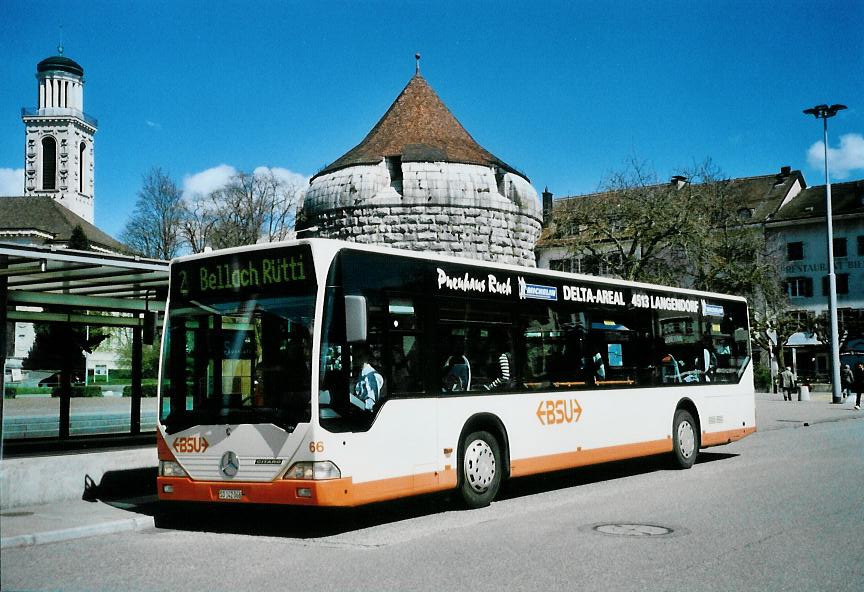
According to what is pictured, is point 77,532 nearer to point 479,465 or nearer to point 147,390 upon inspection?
point 479,465

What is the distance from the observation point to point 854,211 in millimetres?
65250

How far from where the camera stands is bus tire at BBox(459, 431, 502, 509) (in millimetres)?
11070

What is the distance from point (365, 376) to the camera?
9.62 metres

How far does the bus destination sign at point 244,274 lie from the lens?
9.53m

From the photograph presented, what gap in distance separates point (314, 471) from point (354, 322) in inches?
58.2

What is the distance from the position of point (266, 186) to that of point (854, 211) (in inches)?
1573

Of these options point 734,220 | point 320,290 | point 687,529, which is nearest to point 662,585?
point 687,529

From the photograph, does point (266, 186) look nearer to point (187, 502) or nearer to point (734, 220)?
point (734, 220)

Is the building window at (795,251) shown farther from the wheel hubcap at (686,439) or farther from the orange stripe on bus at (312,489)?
the orange stripe on bus at (312,489)

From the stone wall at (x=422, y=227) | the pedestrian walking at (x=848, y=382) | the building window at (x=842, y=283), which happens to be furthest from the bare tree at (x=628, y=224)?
the building window at (x=842, y=283)

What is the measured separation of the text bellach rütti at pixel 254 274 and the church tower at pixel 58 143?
11316 cm

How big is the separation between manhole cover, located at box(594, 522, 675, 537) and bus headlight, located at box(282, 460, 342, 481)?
2.64 m

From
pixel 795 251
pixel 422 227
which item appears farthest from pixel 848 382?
pixel 795 251

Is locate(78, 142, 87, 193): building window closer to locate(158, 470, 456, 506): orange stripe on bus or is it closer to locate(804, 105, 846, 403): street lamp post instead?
locate(804, 105, 846, 403): street lamp post
